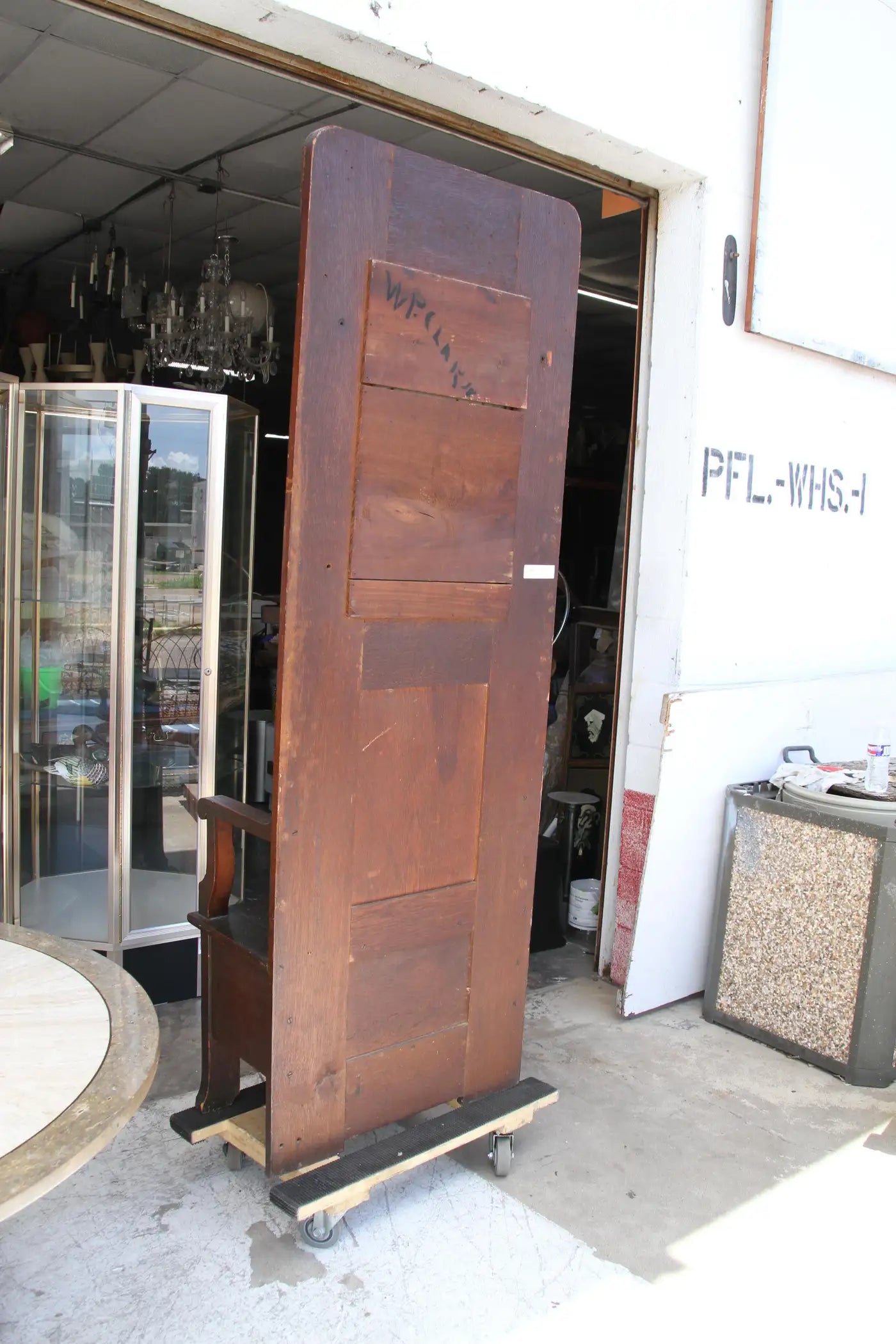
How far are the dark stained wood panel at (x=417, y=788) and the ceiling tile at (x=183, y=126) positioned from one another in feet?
11.0

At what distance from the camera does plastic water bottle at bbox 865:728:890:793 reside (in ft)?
10.9

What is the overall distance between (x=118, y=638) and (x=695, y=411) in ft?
6.67

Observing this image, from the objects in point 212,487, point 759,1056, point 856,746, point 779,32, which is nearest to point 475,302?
point 212,487

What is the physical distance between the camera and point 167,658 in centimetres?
346

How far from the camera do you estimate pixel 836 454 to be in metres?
4.07

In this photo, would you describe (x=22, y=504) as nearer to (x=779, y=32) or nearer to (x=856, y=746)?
(x=779, y=32)

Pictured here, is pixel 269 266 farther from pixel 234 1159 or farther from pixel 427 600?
pixel 234 1159

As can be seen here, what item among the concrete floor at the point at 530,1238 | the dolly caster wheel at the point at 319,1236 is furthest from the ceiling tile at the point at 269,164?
the dolly caster wheel at the point at 319,1236

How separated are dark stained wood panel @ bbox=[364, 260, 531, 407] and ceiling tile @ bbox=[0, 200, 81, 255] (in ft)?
16.5

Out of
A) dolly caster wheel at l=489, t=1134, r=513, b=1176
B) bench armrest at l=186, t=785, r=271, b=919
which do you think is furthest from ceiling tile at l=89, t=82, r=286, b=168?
dolly caster wheel at l=489, t=1134, r=513, b=1176

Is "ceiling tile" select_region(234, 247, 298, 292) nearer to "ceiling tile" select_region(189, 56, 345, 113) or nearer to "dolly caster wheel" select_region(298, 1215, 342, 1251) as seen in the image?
"ceiling tile" select_region(189, 56, 345, 113)

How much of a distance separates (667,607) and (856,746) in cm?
123

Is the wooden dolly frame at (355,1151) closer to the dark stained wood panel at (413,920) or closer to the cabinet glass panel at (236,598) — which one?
the dark stained wood panel at (413,920)

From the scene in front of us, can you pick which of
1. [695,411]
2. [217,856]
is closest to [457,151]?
[695,411]
